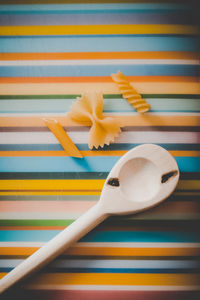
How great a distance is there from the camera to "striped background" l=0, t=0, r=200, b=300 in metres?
0.42

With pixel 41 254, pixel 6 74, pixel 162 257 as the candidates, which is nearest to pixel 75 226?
pixel 41 254

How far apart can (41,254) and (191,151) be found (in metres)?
0.36

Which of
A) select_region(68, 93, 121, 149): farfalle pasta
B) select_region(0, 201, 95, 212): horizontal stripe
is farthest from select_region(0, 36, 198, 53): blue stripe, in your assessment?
select_region(0, 201, 95, 212): horizontal stripe

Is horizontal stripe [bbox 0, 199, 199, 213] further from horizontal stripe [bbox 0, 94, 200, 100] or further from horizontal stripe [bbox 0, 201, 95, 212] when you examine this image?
horizontal stripe [bbox 0, 94, 200, 100]

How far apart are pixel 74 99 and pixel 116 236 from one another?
11.7 inches

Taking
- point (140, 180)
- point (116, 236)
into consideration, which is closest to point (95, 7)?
point (140, 180)

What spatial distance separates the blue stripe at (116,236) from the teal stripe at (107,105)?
0.25 m

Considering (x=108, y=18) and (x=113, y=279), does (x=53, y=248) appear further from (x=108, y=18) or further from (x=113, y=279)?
(x=108, y=18)

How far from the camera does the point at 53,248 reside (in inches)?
14.6

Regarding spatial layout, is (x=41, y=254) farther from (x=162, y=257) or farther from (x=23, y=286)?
(x=162, y=257)

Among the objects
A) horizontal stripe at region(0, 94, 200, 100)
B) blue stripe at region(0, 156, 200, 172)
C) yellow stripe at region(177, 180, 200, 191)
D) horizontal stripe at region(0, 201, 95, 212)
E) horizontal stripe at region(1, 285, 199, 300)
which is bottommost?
→ horizontal stripe at region(1, 285, 199, 300)

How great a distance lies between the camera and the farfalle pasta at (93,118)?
42 centimetres

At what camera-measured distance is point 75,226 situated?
38 cm

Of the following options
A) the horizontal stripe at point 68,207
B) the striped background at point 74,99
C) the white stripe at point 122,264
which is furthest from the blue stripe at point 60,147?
the white stripe at point 122,264
